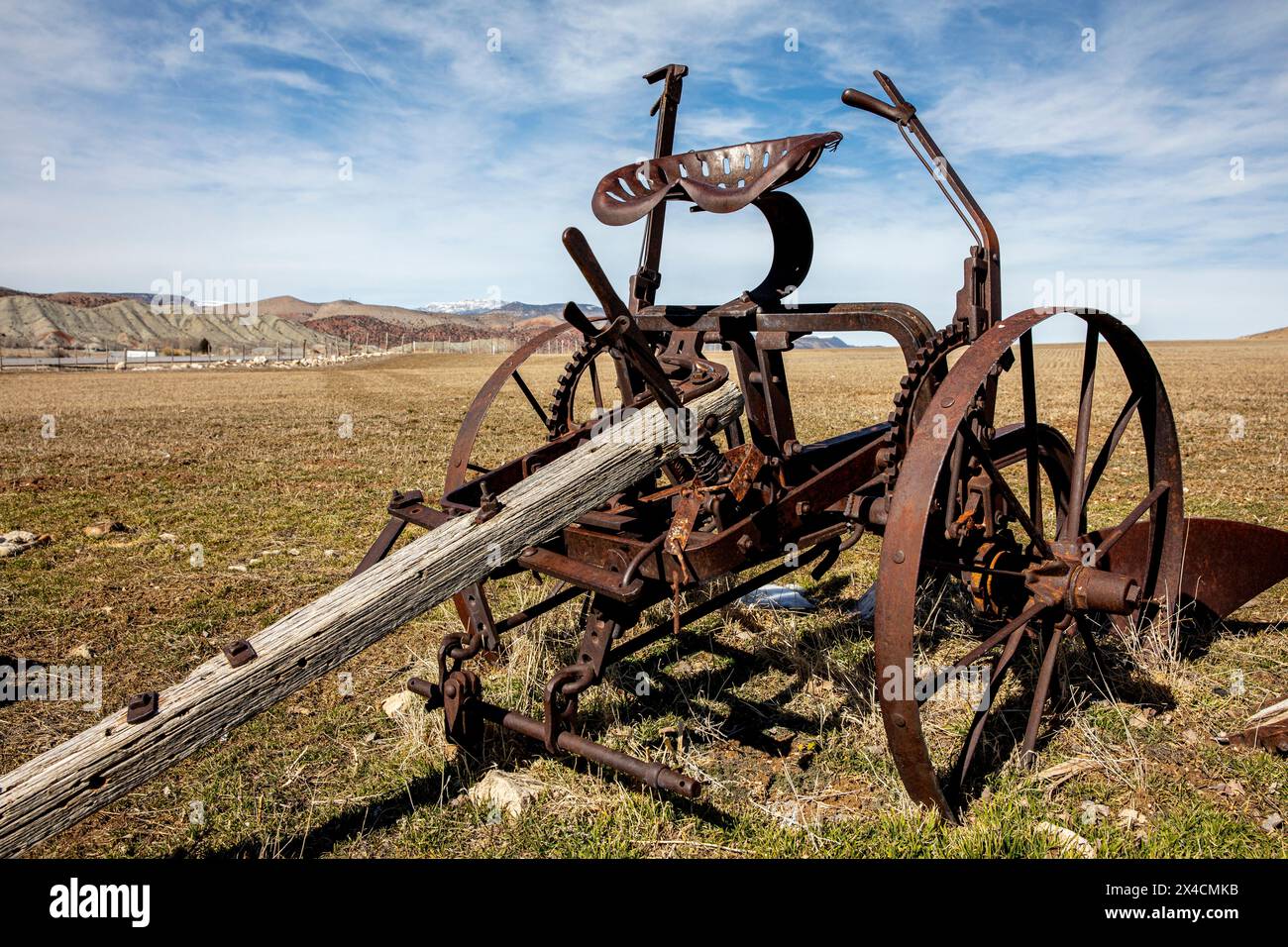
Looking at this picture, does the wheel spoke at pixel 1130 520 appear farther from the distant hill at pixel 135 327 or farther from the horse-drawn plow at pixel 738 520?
the distant hill at pixel 135 327

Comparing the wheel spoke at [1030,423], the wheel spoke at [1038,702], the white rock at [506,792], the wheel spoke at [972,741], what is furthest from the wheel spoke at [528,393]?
the wheel spoke at [1038,702]

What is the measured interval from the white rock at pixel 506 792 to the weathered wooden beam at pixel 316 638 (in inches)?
34.2

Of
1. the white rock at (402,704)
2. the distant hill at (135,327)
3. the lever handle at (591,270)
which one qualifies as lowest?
the white rock at (402,704)

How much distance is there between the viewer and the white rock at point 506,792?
131 inches

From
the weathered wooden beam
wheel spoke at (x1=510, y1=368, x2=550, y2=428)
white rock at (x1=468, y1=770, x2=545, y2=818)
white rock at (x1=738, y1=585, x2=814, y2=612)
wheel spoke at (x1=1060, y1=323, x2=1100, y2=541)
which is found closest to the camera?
the weathered wooden beam

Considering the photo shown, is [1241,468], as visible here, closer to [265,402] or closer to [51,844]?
[51,844]

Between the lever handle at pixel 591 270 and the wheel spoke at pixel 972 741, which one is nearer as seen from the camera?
the lever handle at pixel 591 270

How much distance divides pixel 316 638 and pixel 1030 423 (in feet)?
10.5

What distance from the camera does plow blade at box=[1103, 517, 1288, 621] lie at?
14.6 feet

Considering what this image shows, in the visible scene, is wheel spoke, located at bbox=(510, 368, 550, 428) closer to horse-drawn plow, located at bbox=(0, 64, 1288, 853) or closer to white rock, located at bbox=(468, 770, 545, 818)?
horse-drawn plow, located at bbox=(0, 64, 1288, 853)

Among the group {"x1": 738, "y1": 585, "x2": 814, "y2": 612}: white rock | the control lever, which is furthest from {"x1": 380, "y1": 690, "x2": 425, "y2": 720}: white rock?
{"x1": 738, "y1": 585, "x2": 814, "y2": 612}: white rock

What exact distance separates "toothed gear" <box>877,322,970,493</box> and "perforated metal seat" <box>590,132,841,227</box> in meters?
0.85

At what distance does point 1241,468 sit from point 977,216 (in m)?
7.76
